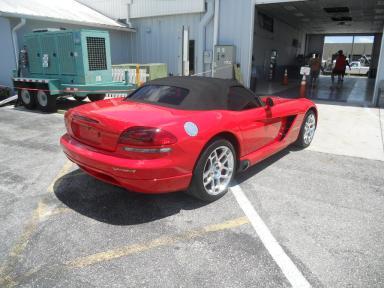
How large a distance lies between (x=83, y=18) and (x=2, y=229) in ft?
42.4

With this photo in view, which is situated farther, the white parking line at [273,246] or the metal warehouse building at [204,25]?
the metal warehouse building at [204,25]

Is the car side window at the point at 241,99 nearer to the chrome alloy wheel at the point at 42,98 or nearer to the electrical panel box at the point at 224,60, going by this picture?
the chrome alloy wheel at the point at 42,98

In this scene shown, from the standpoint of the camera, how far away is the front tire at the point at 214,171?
3434mm

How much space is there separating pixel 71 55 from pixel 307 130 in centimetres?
660

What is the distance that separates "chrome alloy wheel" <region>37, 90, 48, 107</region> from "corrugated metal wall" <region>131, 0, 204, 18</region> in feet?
24.4

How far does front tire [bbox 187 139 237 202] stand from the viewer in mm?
3434

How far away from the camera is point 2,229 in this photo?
3115 mm

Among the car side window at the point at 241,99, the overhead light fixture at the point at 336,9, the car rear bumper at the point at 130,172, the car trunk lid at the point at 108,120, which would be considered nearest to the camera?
the car rear bumper at the point at 130,172

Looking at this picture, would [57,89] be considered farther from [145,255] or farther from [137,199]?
[145,255]

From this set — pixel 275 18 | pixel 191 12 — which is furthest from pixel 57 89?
Answer: pixel 275 18

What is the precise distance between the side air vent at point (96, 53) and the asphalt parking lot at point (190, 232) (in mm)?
4983

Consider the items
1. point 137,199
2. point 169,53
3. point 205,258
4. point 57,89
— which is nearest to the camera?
point 205,258

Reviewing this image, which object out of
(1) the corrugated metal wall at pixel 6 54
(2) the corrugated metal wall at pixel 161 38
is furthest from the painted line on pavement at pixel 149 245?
(2) the corrugated metal wall at pixel 161 38

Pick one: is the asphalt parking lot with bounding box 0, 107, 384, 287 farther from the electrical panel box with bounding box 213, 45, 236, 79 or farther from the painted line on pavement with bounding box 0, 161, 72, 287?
the electrical panel box with bounding box 213, 45, 236, 79
